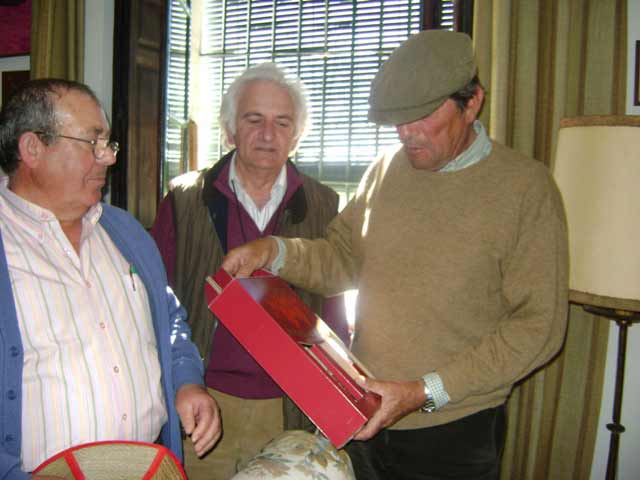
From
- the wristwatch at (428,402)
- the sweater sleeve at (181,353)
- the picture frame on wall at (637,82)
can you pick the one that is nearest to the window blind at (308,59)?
the picture frame on wall at (637,82)

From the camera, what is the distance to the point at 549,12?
183 cm

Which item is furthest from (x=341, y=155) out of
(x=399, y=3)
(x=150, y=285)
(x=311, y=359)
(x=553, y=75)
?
(x=311, y=359)

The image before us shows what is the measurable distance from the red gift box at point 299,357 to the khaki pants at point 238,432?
1.72ft

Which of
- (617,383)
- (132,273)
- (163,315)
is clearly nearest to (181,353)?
(163,315)

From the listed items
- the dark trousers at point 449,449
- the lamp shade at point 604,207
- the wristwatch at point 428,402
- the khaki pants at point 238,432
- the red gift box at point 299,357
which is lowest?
Result: the khaki pants at point 238,432

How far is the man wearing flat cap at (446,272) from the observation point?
1100mm

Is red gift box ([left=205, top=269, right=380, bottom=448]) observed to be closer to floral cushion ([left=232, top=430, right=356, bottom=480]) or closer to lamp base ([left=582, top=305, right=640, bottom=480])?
floral cushion ([left=232, top=430, right=356, bottom=480])

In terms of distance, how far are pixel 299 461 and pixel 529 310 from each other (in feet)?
1.93

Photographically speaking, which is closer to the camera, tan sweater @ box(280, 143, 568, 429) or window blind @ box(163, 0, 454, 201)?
tan sweater @ box(280, 143, 568, 429)

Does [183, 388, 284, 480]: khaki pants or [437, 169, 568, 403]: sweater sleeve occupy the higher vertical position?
[437, 169, 568, 403]: sweater sleeve

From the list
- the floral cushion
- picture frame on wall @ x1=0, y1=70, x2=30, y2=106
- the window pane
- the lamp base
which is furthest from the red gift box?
picture frame on wall @ x1=0, y1=70, x2=30, y2=106

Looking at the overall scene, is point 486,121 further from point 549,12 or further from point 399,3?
point 399,3

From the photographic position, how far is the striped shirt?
1.06m

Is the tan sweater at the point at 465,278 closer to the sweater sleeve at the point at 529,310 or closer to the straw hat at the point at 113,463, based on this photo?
the sweater sleeve at the point at 529,310
